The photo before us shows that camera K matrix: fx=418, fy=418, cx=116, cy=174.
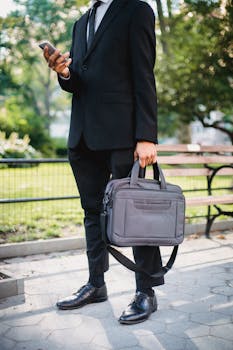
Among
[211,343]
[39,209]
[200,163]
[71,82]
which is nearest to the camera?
[211,343]

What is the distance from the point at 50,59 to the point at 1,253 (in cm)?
262

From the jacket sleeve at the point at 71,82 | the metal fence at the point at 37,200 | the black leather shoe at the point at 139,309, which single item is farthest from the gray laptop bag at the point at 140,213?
the metal fence at the point at 37,200

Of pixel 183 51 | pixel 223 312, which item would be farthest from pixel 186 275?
pixel 183 51

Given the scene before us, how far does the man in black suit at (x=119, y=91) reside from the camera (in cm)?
280

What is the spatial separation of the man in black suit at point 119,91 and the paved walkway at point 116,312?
22 cm

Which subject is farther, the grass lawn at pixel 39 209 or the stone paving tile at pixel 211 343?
the grass lawn at pixel 39 209

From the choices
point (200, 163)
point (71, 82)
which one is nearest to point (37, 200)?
point (200, 163)

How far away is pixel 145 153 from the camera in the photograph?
2.78 meters

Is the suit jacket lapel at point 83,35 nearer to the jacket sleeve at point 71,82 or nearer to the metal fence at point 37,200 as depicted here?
the jacket sleeve at point 71,82

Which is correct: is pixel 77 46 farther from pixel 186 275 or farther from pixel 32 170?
pixel 32 170

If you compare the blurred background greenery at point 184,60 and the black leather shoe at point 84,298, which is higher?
the blurred background greenery at point 184,60

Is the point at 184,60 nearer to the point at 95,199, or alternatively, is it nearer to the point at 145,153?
the point at 95,199

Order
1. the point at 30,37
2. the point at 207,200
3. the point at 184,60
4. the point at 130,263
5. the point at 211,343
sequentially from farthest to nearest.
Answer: the point at 30,37 → the point at 184,60 → the point at 207,200 → the point at 130,263 → the point at 211,343

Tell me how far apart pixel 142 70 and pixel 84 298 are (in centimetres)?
175
